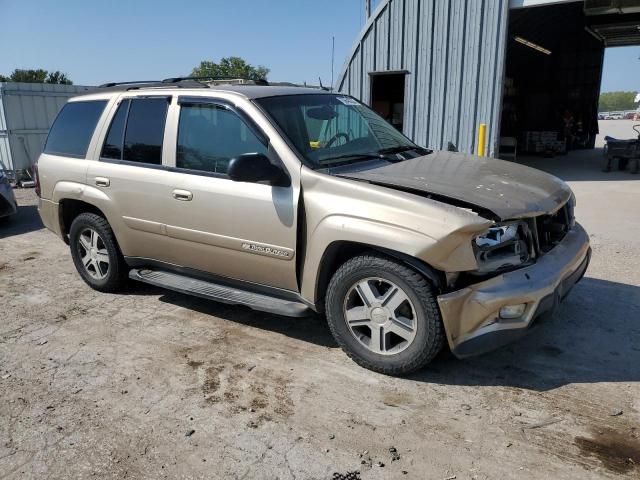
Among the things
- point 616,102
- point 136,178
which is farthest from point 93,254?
point 616,102

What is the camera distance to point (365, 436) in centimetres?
288

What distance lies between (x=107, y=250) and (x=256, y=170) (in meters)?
2.17

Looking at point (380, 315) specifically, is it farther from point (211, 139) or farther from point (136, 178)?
point (136, 178)

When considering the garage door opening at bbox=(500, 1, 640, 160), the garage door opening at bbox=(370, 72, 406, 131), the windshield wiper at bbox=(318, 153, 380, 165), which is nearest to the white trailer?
the garage door opening at bbox=(370, 72, 406, 131)

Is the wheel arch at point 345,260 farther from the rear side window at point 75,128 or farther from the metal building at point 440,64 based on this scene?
the metal building at point 440,64

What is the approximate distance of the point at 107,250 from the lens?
491cm

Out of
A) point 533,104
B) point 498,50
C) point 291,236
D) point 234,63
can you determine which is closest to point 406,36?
point 498,50

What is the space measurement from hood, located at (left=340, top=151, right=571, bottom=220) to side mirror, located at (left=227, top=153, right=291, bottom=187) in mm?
476

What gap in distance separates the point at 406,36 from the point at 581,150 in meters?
13.2

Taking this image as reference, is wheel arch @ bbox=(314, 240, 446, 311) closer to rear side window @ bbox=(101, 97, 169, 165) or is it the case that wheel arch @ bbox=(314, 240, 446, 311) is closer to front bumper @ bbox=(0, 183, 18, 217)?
rear side window @ bbox=(101, 97, 169, 165)

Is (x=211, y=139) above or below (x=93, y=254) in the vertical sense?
above

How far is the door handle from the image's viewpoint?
13.4ft

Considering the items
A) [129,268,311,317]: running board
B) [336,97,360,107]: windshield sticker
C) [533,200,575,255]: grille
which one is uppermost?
[336,97,360,107]: windshield sticker

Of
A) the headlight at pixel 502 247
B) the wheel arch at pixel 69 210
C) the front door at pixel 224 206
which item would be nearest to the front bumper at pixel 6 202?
the wheel arch at pixel 69 210
